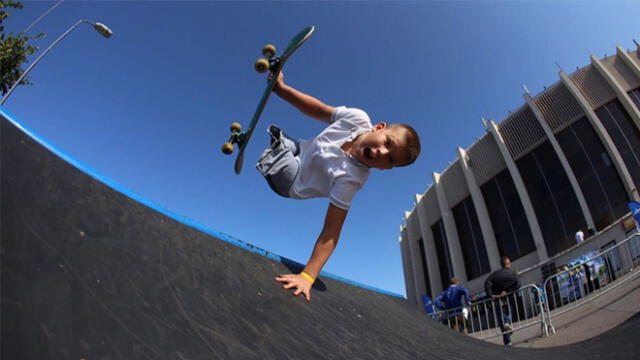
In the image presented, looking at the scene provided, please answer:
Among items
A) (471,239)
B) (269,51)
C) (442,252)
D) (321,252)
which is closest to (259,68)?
(269,51)

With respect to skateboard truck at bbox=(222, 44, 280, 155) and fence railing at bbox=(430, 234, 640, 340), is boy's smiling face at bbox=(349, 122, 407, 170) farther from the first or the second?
fence railing at bbox=(430, 234, 640, 340)

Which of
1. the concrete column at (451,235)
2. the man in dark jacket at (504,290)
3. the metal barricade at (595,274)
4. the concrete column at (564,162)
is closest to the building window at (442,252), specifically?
the concrete column at (451,235)

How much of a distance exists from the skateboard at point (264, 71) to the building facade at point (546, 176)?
15.7m

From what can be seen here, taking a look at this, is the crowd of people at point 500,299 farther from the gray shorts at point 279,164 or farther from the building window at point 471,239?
the building window at point 471,239

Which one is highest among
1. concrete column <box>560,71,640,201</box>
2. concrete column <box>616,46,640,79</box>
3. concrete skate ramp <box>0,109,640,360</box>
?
concrete column <box>616,46,640,79</box>

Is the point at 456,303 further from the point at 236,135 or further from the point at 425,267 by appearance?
the point at 425,267

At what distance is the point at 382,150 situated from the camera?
2053mm

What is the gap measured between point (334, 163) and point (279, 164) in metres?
0.46

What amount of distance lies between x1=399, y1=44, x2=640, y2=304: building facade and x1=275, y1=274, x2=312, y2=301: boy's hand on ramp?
15.8 m

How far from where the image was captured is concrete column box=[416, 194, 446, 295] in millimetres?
25391

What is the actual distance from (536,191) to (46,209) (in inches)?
930

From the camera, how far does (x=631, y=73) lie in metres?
18.8

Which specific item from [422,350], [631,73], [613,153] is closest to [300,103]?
[422,350]

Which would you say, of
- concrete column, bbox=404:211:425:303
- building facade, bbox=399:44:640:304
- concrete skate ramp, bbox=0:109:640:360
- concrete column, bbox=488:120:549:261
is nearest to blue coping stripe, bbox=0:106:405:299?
concrete skate ramp, bbox=0:109:640:360
